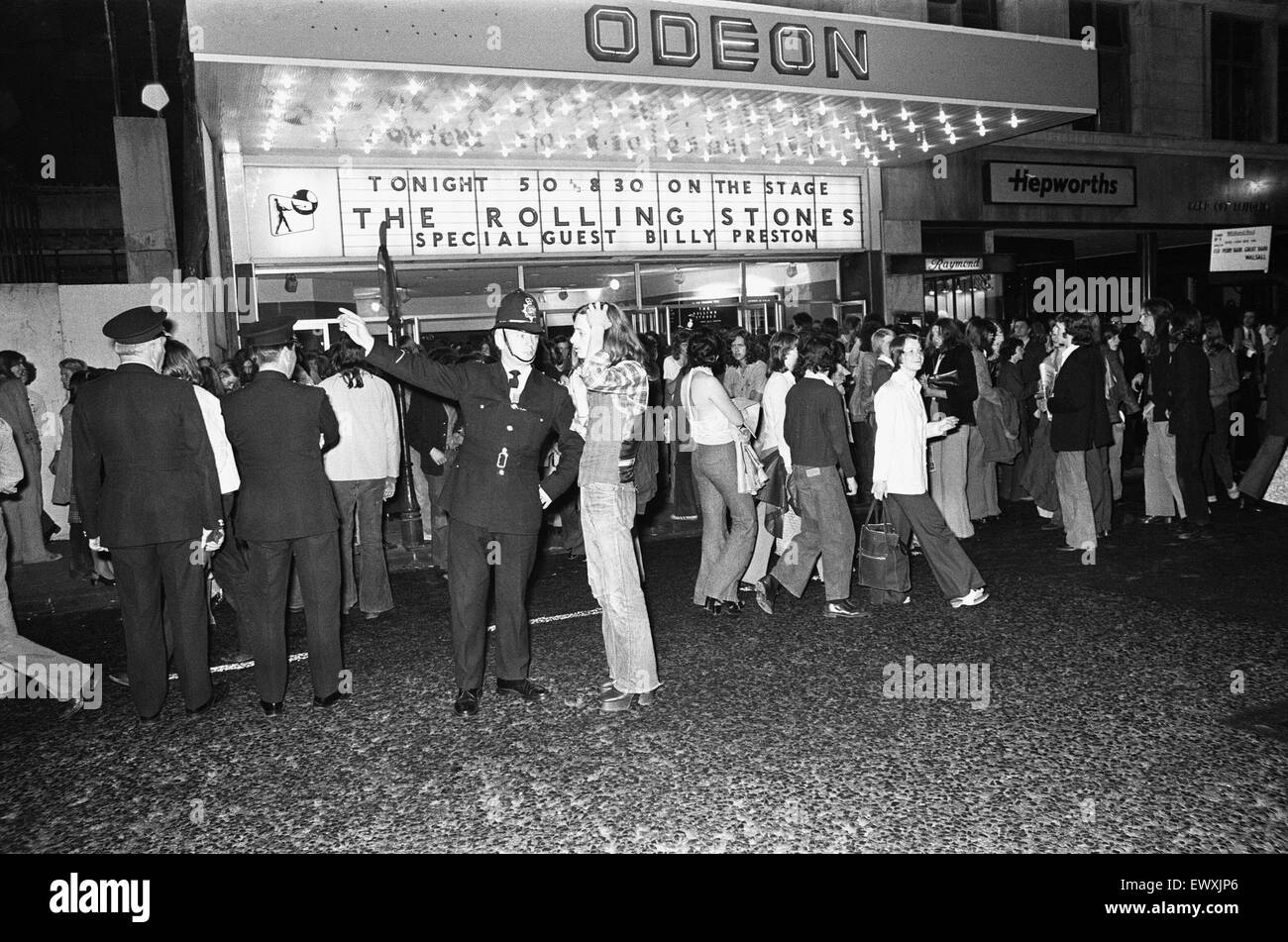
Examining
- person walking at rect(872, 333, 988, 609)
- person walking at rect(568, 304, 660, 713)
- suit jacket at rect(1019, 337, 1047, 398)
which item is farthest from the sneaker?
suit jacket at rect(1019, 337, 1047, 398)

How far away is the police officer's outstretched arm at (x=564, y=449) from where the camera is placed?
5062 mm

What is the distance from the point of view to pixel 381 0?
9.48m

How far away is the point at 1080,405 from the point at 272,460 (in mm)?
6483

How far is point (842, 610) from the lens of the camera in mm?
6785

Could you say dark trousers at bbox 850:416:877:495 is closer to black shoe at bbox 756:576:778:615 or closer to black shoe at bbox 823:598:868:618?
black shoe at bbox 756:576:778:615

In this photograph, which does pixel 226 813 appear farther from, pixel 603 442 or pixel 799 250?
pixel 799 250

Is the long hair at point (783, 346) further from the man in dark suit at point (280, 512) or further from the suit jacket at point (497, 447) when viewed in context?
the man in dark suit at point (280, 512)

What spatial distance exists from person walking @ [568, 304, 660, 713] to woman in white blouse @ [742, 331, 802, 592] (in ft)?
7.29

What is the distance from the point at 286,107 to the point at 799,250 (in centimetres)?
844

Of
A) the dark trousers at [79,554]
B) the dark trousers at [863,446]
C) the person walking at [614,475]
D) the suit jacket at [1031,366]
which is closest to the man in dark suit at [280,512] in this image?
the person walking at [614,475]

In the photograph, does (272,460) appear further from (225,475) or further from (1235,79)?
(1235,79)

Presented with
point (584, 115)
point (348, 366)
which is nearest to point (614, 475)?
point (348, 366)

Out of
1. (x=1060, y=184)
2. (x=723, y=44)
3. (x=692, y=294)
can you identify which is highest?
(x=723, y=44)

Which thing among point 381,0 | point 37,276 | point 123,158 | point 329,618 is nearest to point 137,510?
point 329,618
